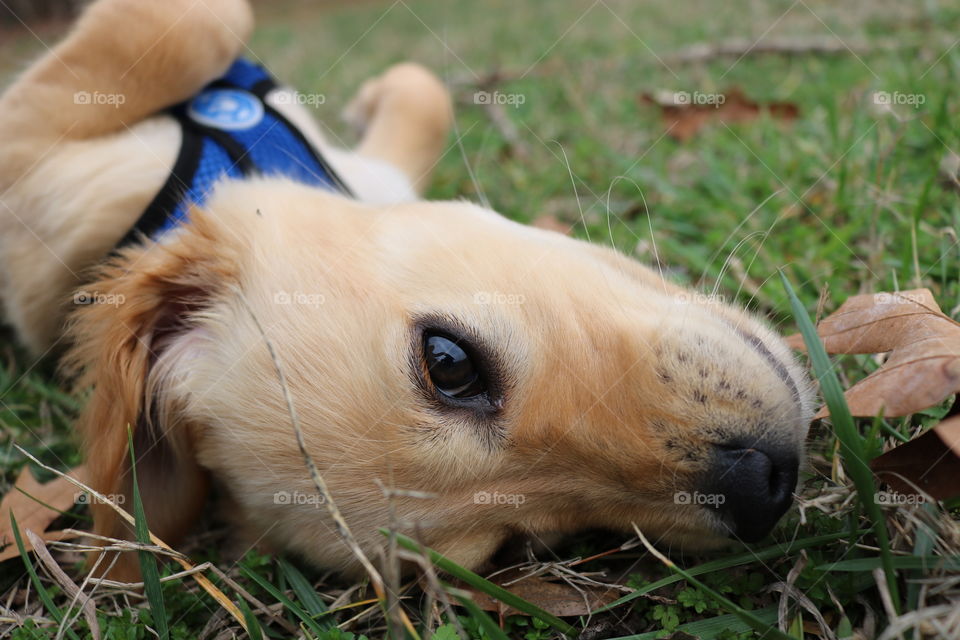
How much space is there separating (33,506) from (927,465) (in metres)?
2.55

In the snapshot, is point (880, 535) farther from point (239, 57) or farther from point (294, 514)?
point (239, 57)

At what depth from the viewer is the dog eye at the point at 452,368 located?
1.78 metres

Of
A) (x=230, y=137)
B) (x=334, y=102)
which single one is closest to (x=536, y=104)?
(x=334, y=102)

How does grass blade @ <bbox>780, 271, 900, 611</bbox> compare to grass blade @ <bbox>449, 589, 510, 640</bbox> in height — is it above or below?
above

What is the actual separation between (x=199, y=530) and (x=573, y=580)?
4.29ft

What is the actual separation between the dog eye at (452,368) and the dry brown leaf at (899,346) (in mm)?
851

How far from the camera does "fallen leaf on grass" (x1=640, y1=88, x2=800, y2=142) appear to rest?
401cm

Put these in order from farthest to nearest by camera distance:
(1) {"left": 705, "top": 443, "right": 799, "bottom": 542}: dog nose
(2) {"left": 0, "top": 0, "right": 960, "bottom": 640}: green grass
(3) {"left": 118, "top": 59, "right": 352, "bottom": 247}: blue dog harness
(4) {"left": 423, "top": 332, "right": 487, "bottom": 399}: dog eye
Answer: (3) {"left": 118, "top": 59, "right": 352, "bottom": 247}: blue dog harness → (4) {"left": 423, "top": 332, "right": 487, "bottom": 399}: dog eye → (2) {"left": 0, "top": 0, "right": 960, "bottom": 640}: green grass → (1) {"left": 705, "top": 443, "right": 799, "bottom": 542}: dog nose

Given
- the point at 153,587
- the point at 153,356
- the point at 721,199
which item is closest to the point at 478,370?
the point at 153,587

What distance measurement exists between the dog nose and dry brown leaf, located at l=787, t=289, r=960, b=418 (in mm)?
208

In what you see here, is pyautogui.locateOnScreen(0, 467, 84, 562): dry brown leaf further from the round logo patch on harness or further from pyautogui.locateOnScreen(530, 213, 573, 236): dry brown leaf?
pyautogui.locateOnScreen(530, 213, 573, 236): dry brown leaf

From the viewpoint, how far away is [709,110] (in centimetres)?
416

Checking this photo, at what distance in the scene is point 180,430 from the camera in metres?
2.21

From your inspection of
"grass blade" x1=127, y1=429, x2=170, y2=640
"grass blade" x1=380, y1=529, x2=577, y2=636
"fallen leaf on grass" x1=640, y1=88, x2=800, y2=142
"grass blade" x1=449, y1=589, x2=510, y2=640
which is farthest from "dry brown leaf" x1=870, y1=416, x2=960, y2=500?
"fallen leaf on grass" x1=640, y1=88, x2=800, y2=142
